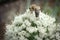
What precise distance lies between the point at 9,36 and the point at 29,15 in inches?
8.8

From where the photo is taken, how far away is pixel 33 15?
5.63ft

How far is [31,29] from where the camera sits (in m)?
1.64

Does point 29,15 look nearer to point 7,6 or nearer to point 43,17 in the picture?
point 43,17

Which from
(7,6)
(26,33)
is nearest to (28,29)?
(26,33)

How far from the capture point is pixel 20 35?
1.66m

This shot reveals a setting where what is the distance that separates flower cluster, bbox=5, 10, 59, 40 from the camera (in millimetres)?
1651

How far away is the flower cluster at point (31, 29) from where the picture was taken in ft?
5.42

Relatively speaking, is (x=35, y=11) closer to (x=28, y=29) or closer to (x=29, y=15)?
(x=29, y=15)

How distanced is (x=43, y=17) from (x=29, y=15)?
0.11 meters

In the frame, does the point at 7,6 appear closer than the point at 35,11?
No

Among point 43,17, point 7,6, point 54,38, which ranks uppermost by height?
point 43,17

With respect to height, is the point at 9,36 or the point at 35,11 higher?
the point at 35,11

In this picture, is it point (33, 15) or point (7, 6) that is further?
point (7, 6)

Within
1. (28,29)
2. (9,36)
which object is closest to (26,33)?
(28,29)
